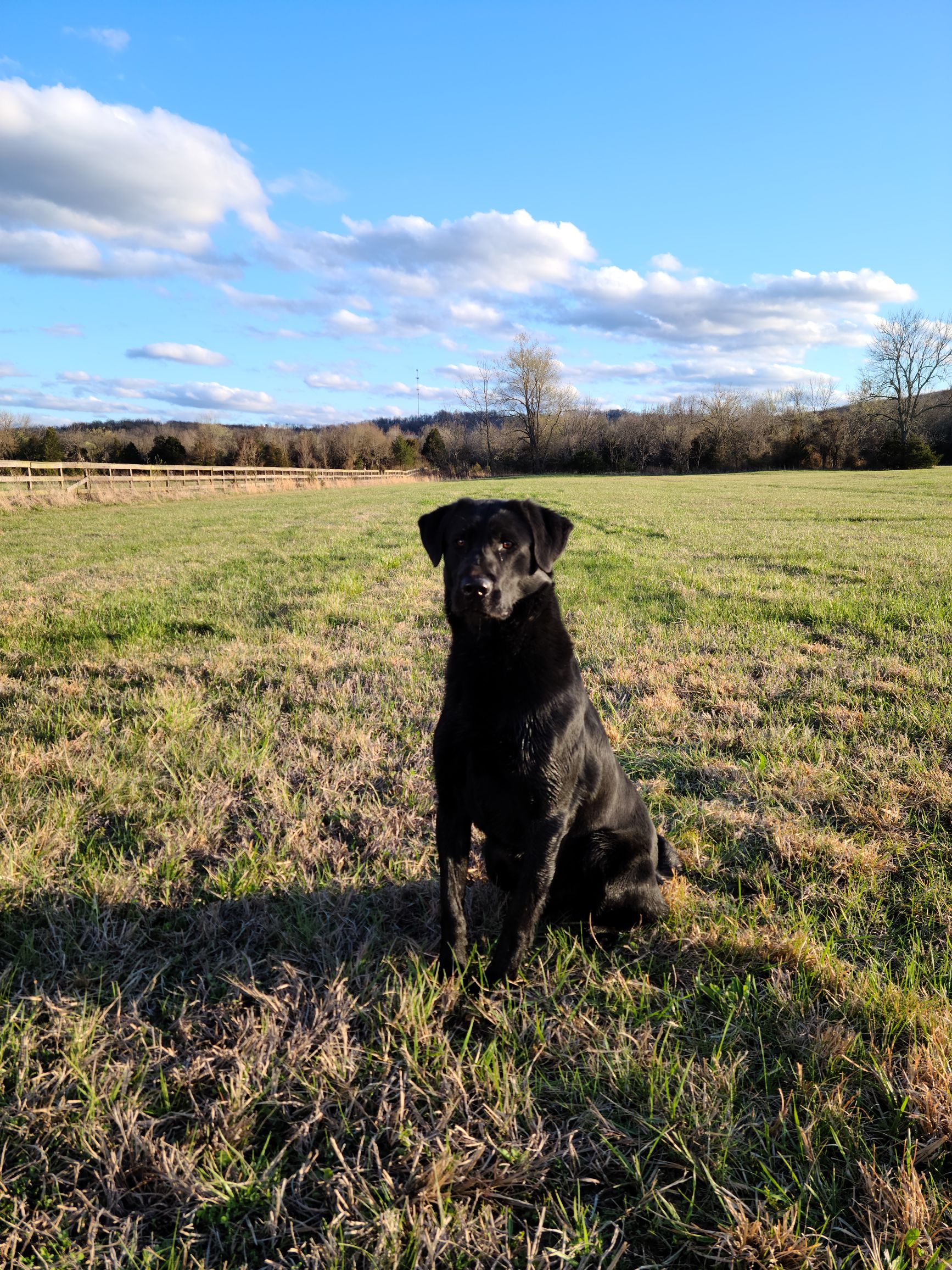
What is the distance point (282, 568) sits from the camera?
1062cm

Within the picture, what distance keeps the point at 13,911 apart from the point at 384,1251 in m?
1.95

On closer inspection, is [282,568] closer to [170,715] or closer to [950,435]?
[170,715]

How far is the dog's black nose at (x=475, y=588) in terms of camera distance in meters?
2.39

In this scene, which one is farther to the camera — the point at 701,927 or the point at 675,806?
the point at 675,806

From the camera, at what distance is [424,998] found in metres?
2.18

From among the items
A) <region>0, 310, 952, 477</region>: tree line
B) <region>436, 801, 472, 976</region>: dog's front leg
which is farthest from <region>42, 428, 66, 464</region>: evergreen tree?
<region>436, 801, 472, 976</region>: dog's front leg

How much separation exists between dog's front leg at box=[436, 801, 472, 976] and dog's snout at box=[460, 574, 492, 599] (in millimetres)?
779

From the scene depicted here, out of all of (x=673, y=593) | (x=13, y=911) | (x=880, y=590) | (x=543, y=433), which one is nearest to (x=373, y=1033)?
(x=13, y=911)

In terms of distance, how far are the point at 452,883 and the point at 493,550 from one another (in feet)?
4.22

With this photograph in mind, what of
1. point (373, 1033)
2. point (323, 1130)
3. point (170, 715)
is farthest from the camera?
point (170, 715)

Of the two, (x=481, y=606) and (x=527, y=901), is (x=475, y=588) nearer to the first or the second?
(x=481, y=606)

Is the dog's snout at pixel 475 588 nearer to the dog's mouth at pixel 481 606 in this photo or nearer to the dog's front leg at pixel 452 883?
the dog's mouth at pixel 481 606

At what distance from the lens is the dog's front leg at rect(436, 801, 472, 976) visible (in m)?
2.32

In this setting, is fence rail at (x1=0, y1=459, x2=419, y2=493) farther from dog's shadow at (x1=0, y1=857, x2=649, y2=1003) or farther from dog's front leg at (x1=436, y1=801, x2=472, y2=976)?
dog's front leg at (x1=436, y1=801, x2=472, y2=976)
